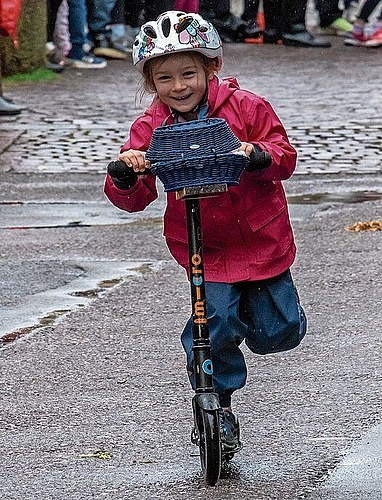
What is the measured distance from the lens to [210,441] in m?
4.12

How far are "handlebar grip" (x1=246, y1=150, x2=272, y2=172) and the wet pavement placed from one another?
39.4 inches

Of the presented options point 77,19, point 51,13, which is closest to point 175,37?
point 77,19

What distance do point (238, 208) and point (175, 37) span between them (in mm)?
583

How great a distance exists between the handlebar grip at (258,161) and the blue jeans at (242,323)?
45 centimetres

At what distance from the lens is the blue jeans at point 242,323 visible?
436 centimetres

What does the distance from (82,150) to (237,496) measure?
25.2 feet

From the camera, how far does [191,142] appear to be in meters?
4.00

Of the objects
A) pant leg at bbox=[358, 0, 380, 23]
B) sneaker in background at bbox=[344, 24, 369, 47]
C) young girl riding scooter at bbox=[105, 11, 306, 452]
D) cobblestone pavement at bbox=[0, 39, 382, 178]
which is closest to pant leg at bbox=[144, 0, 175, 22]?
cobblestone pavement at bbox=[0, 39, 382, 178]

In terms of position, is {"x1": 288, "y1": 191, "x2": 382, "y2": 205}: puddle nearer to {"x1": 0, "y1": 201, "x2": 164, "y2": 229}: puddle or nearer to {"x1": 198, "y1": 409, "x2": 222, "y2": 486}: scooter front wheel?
{"x1": 0, "y1": 201, "x2": 164, "y2": 229}: puddle

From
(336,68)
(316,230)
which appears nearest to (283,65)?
(336,68)

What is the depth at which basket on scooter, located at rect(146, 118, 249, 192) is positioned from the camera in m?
3.98

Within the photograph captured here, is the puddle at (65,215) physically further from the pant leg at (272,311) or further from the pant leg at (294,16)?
the pant leg at (294,16)

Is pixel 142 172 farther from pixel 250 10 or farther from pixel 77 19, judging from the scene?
pixel 250 10

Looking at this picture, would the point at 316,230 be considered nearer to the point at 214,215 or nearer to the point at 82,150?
the point at 82,150
